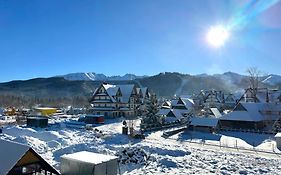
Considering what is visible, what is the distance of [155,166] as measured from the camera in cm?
2202

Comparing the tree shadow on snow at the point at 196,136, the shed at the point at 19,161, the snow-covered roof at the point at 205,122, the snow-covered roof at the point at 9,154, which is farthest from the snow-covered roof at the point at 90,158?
the snow-covered roof at the point at 205,122

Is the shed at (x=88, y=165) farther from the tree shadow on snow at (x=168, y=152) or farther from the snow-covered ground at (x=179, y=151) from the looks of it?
the tree shadow on snow at (x=168, y=152)

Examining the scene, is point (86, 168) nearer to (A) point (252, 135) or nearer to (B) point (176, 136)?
(B) point (176, 136)

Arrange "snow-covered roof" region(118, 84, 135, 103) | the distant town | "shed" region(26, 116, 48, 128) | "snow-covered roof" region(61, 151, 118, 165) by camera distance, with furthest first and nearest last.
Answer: "snow-covered roof" region(118, 84, 135, 103) → "shed" region(26, 116, 48, 128) → the distant town → "snow-covered roof" region(61, 151, 118, 165)

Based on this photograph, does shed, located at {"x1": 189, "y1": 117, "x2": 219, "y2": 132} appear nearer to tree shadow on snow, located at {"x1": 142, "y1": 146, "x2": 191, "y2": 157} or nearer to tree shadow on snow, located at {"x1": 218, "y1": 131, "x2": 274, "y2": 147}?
tree shadow on snow, located at {"x1": 218, "y1": 131, "x2": 274, "y2": 147}

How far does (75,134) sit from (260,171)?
24207mm

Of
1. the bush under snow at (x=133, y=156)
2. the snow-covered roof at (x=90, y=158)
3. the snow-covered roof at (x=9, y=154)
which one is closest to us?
the snow-covered roof at (x=9, y=154)

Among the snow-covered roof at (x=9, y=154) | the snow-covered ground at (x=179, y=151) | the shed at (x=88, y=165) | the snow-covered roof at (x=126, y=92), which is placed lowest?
the snow-covered ground at (x=179, y=151)

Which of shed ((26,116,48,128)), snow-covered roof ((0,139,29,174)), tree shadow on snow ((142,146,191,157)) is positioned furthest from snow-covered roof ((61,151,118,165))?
shed ((26,116,48,128))

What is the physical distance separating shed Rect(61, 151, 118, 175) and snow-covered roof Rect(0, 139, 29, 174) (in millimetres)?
4915

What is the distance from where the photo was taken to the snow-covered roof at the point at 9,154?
426 inches

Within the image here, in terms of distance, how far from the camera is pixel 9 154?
11.4 metres

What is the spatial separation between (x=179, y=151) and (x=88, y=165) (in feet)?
41.1

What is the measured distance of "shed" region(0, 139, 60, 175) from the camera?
431 inches
